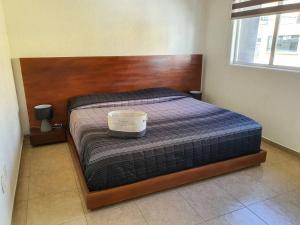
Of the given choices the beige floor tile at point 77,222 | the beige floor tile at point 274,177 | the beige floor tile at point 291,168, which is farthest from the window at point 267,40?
the beige floor tile at point 77,222

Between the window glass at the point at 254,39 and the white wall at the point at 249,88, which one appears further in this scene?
the window glass at the point at 254,39

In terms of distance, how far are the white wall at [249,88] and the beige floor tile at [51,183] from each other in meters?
2.52

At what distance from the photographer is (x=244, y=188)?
2.07 meters

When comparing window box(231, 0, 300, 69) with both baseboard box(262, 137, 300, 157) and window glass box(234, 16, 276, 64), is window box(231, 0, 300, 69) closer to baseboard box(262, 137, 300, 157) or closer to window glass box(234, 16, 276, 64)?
window glass box(234, 16, 276, 64)

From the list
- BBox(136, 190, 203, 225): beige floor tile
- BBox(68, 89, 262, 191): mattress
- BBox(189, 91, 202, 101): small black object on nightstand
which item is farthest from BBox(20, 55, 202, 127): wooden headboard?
BBox(136, 190, 203, 225): beige floor tile

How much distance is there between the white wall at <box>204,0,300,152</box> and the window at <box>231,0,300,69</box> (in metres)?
0.13

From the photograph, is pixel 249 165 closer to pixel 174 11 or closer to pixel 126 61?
pixel 126 61

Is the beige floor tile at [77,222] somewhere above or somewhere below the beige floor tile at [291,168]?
above

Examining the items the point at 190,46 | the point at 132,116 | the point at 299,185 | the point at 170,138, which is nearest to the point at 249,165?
the point at 299,185

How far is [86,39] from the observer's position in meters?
3.18

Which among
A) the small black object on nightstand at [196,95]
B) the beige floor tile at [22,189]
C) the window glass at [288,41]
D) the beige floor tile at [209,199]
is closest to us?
the beige floor tile at [209,199]

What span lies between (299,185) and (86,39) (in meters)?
3.06

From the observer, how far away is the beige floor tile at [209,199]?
1.78 metres

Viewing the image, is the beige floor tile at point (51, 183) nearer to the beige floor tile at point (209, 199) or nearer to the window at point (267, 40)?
the beige floor tile at point (209, 199)
